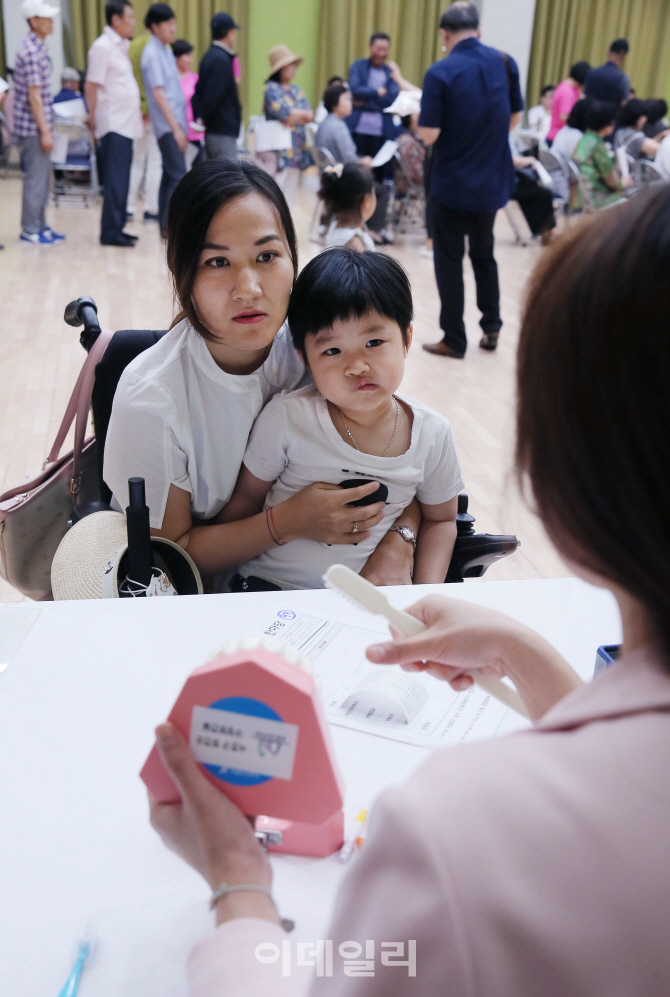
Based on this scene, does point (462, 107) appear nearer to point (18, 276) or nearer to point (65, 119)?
point (18, 276)

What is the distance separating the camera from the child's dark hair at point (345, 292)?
1449 mm

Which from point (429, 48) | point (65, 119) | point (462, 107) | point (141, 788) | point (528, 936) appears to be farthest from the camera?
point (429, 48)

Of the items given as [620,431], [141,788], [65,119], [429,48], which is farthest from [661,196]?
[429,48]

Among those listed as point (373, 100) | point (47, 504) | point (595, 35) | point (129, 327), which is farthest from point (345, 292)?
point (595, 35)

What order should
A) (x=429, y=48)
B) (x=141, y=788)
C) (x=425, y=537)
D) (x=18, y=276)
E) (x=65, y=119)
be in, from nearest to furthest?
(x=141, y=788) < (x=425, y=537) < (x=18, y=276) < (x=65, y=119) < (x=429, y=48)

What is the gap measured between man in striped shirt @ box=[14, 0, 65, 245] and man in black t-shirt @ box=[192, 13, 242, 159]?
1185 millimetres

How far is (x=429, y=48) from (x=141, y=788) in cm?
1196

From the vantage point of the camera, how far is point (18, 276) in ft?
19.0

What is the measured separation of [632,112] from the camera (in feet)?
27.7

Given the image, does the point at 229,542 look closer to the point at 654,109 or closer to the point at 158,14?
the point at 158,14

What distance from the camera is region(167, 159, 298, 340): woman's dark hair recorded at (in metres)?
1.43

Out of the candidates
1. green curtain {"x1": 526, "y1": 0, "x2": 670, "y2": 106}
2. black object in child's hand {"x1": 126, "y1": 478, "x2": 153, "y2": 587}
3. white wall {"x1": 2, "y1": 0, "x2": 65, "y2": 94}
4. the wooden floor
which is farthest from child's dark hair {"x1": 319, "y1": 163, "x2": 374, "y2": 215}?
green curtain {"x1": 526, "y1": 0, "x2": 670, "y2": 106}

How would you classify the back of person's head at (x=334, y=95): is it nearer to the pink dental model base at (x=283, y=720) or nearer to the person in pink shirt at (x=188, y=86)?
the person in pink shirt at (x=188, y=86)

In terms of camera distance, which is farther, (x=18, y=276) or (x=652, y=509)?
(x=18, y=276)
